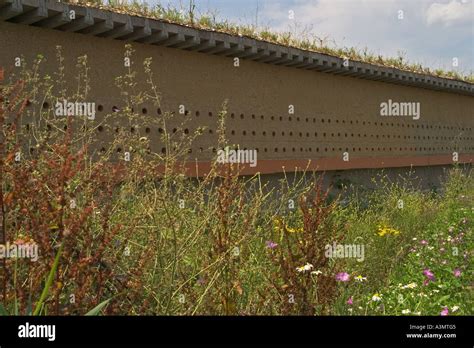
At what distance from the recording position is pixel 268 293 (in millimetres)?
3789

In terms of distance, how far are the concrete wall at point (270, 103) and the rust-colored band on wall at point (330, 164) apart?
0.03 metres

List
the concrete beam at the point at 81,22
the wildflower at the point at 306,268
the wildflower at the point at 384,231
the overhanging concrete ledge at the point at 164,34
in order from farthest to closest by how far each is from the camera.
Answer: the concrete beam at the point at 81,22 < the overhanging concrete ledge at the point at 164,34 < the wildflower at the point at 384,231 < the wildflower at the point at 306,268

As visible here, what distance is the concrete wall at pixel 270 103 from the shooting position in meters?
9.62

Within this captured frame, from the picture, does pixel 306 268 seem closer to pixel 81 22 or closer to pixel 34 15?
pixel 34 15

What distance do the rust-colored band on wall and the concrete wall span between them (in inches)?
1.2

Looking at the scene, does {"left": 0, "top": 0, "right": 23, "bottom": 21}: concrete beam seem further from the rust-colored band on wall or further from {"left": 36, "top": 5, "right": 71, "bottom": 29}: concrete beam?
the rust-colored band on wall

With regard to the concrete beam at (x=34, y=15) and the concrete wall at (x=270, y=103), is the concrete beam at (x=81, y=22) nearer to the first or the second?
the concrete wall at (x=270, y=103)

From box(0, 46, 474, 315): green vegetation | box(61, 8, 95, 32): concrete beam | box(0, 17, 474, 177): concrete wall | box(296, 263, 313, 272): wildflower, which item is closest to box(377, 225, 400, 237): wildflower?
box(0, 46, 474, 315): green vegetation

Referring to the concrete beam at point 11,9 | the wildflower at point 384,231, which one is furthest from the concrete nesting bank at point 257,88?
the wildflower at point 384,231

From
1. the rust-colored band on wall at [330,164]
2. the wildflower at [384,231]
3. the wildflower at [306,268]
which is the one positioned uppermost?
the rust-colored band on wall at [330,164]

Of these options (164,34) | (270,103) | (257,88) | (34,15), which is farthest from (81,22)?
(270,103)

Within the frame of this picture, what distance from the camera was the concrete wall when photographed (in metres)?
9.62

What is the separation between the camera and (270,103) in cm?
1332
